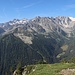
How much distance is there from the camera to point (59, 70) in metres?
42.6

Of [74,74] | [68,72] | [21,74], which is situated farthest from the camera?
[21,74]

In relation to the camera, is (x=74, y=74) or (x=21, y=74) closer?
(x=74, y=74)

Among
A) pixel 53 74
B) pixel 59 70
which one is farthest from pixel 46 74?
pixel 59 70

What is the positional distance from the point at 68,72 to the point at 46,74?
5.14 metres

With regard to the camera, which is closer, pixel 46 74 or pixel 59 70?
pixel 46 74

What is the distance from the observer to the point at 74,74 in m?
38.0

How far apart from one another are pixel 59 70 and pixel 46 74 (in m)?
5.05

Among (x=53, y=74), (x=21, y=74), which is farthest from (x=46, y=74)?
(x=21, y=74)

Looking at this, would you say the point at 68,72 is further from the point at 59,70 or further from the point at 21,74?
the point at 21,74

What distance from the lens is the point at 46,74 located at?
3850cm

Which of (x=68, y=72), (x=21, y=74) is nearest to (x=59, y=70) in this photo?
(x=68, y=72)

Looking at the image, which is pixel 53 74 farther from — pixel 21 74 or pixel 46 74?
pixel 21 74

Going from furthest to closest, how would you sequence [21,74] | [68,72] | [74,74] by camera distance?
[21,74] → [68,72] → [74,74]

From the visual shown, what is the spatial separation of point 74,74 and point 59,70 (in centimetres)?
519
